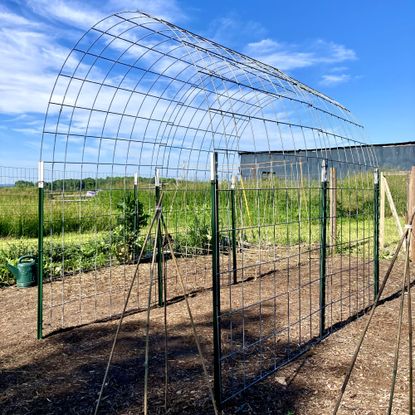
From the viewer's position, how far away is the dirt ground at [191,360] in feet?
9.68

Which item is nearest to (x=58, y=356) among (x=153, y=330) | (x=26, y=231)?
(x=153, y=330)

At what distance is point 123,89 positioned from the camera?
5.33 metres

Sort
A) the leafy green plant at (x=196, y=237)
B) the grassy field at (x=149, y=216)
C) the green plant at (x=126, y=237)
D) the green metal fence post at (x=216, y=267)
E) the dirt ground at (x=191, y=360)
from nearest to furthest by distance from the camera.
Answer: the green metal fence post at (x=216, y=267) < the dirt ground at (x=191, y=360) < the grassy field at (x=149, y=216) < the green plant at (x=126, y=237) < the leafy green plant at (x=196, y=237)

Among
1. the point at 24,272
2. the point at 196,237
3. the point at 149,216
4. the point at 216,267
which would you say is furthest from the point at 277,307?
the point at 24,272

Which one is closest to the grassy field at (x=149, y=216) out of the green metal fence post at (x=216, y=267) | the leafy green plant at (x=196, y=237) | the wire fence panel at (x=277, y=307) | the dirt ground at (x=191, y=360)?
the leafy green plant at (x=196, y=237)

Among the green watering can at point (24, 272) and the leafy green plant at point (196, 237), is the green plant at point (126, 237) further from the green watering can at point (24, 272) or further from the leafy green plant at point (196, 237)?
the green watering can at point (24, 272)

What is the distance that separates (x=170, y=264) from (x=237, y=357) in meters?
4.42

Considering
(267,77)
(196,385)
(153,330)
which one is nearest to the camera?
(196,385)

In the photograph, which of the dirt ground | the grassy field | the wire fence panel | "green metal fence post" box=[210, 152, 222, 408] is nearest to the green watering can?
the grassy field

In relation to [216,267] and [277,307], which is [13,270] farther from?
[216,267]

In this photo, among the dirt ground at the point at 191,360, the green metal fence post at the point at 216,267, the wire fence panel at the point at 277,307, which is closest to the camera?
the green metal fence post at the point at 216,267

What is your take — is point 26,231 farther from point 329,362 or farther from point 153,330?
point 329,362

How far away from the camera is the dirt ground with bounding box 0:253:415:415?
9.68 feet

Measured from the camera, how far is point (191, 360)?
365 centimetres
